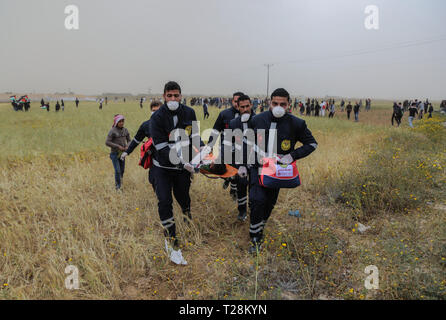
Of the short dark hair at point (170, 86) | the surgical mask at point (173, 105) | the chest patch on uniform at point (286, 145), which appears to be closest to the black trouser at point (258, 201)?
the chest patch on uniform at point (286, 145)

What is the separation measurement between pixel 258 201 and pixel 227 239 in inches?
28.7

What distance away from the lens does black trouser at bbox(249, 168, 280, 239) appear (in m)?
3.20

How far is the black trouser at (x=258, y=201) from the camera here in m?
3.20

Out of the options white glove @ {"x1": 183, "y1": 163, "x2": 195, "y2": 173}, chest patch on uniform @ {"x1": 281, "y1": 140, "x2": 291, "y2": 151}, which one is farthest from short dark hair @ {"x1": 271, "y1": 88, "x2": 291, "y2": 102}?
white glove @ {"x1": 183, "y1": 163, "x2": 195, "y2": 173}

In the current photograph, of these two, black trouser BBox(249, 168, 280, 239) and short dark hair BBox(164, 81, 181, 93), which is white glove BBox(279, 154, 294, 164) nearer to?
black trouser BBox(249, 168, 280, 239)

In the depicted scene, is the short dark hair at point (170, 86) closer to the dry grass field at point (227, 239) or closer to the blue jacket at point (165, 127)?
the blue jacket at point (165, 127)

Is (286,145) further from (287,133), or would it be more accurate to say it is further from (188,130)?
(188,130)

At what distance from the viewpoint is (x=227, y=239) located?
11.2ft

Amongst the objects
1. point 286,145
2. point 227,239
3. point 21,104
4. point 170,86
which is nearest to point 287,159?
point 286,145

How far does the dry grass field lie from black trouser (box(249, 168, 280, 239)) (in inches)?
12.6

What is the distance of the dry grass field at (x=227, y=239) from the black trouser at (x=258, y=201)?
0.32 meters

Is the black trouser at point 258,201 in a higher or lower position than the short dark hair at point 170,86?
lower
